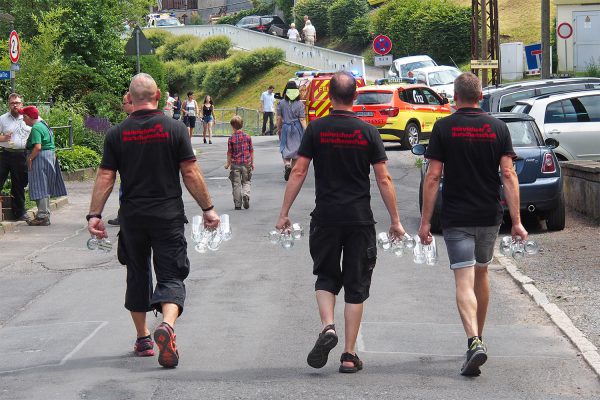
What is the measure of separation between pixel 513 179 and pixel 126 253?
2724mm

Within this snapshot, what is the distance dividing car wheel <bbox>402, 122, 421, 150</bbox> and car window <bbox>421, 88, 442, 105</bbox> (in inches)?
37.1

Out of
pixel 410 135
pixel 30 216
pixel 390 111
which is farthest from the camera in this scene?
pixel 410 135

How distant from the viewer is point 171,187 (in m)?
8.07

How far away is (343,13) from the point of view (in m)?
75.1

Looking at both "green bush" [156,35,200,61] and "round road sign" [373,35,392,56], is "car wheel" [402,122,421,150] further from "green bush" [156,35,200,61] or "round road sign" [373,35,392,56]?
"green bush" [156,35,200,61]

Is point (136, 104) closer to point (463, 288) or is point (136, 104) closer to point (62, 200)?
point (463, 288)

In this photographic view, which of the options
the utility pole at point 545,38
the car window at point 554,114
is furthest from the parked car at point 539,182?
the utility pole at point 545,38

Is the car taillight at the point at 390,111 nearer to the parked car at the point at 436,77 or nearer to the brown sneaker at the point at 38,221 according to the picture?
the parked car at the point at 436,77

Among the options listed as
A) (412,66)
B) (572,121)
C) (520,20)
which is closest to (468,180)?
(572,121)

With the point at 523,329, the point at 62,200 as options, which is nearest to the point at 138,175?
the point at 523,329

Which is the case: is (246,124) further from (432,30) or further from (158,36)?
(158,36)

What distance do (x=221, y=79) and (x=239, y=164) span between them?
48.2 metres

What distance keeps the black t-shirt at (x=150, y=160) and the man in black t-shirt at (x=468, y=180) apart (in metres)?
1.71

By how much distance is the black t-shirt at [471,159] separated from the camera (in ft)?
26.1
